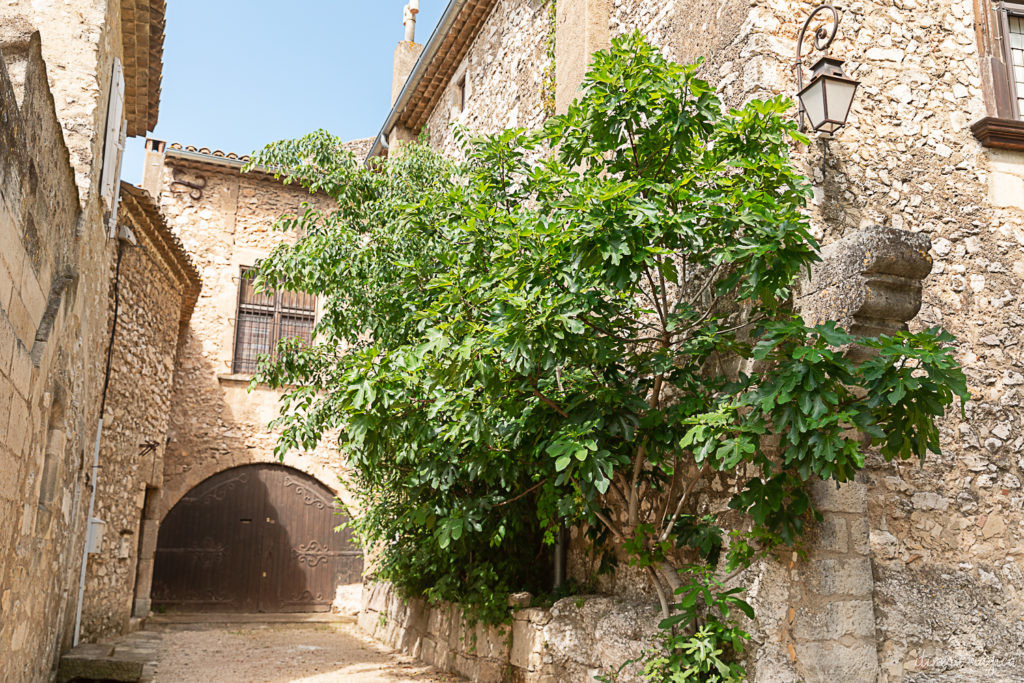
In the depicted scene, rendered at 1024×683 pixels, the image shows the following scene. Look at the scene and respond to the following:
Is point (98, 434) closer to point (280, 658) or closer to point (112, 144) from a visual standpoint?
point (112, 144)

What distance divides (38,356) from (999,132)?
5087 mm

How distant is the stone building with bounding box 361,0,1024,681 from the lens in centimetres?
Answer: 388

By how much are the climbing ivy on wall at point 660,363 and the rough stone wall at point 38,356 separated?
153cm

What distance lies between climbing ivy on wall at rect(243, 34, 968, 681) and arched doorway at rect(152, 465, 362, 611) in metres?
7.47

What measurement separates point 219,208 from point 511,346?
33.5ft

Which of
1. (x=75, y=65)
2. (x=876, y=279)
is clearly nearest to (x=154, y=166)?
(x=75, y=65)

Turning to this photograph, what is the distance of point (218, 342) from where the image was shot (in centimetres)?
1245

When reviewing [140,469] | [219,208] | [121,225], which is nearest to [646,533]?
[121,225]

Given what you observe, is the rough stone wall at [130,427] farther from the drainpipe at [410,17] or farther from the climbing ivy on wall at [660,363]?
the drainpipe at [410,17]

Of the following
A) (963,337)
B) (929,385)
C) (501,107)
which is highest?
(501,107)

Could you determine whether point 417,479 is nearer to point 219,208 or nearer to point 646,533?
point 646,533

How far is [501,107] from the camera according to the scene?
8305mm

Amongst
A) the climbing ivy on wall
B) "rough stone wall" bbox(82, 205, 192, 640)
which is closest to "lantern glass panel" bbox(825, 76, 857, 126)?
the climbing ivy on wall

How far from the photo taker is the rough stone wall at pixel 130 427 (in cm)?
795
